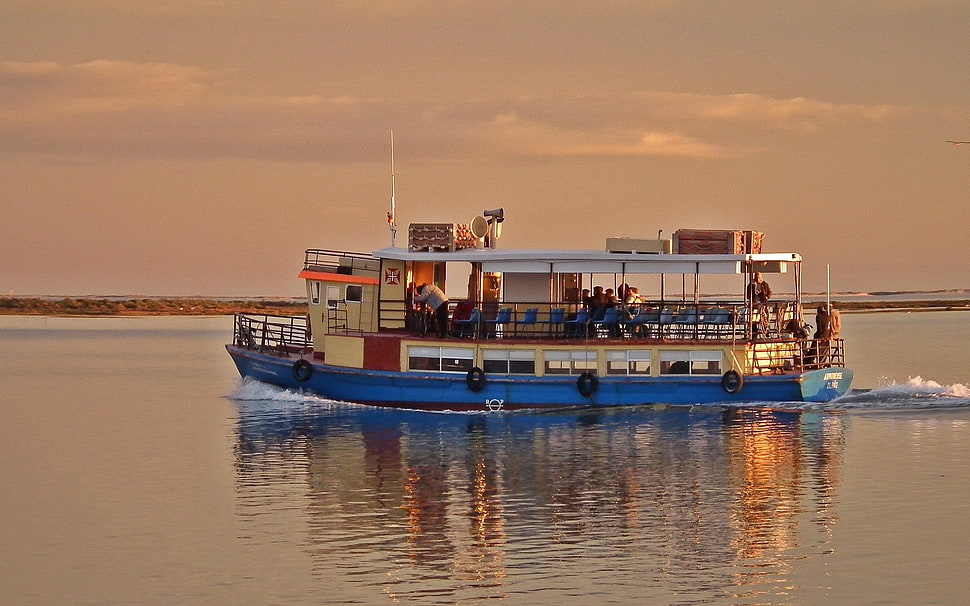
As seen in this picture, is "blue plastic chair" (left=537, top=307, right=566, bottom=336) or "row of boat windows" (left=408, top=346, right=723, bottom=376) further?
"blue plastic chair" (left=537, top=307, right=566, bottom=336)

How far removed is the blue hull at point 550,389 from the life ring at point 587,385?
2.6 inches

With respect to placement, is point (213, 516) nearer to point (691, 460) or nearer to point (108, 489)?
point (108, 489)

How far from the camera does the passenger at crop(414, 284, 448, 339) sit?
43344 millimetres

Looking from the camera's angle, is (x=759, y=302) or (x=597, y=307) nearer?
(x=597, y=307)

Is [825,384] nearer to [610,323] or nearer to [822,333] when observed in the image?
[822,333]

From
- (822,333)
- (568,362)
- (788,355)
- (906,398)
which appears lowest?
(906,398)

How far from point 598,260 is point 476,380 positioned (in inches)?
196

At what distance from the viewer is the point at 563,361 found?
42.2m

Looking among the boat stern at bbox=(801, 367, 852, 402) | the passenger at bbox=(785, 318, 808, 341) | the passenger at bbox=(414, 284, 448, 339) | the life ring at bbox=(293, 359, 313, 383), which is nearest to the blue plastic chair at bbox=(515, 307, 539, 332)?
the passenger at bbox=(414, 284, 448, 339)

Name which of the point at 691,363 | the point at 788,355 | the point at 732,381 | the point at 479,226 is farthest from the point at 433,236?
the point at 788,355

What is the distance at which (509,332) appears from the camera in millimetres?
43250

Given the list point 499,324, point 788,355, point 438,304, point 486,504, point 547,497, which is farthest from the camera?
point 499,324

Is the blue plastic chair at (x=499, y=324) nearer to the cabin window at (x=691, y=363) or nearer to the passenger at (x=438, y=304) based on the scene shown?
the passenger at (x=438, y=304)

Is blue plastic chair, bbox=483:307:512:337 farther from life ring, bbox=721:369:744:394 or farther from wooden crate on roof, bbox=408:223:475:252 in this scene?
life ring, bbox=721:369:744:394
